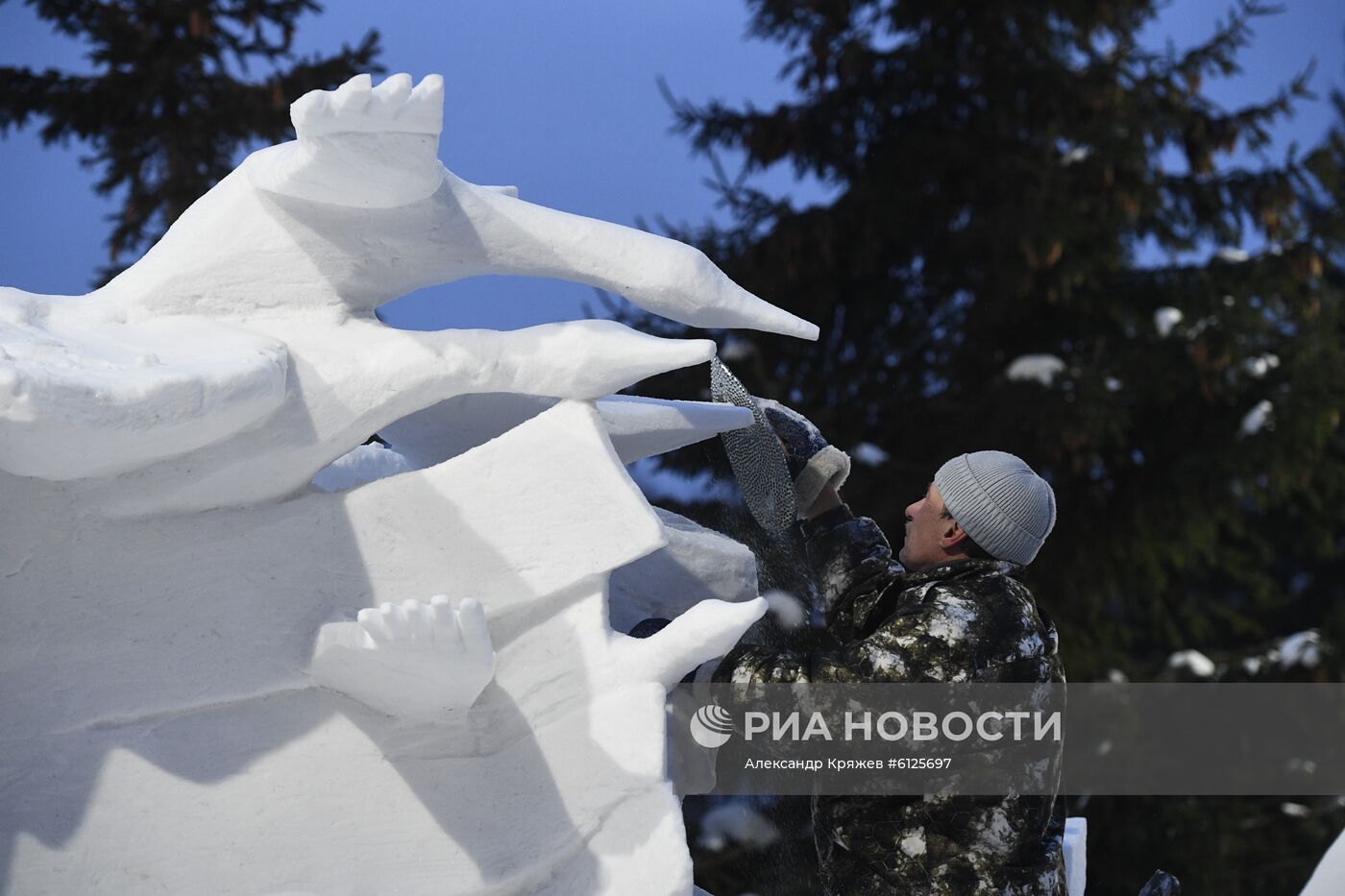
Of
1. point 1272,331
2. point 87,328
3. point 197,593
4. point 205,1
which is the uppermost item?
point 205,1

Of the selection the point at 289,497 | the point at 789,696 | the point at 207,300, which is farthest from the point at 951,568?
the point at 207,300

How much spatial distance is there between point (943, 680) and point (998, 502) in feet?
1.06

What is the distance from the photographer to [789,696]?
2.16 metres

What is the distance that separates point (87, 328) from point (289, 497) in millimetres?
392

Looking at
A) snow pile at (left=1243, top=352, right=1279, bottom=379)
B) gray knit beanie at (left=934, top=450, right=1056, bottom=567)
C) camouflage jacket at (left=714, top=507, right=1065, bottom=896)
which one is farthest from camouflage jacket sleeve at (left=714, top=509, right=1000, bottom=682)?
snow pile at (left=1243, top=352, right=1279, bottom=379)

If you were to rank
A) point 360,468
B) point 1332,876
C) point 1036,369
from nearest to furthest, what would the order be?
point 360,468 → point 1332,876 → point 1036,369

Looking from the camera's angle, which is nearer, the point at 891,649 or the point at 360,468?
the point at 891,649

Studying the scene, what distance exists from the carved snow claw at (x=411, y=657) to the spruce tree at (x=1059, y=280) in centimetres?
401

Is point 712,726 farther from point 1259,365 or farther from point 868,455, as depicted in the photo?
point 1259,365

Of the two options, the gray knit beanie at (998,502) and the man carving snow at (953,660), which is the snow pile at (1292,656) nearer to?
the man carving snow at (953,660)

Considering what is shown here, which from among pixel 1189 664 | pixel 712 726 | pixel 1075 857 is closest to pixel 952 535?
pixel 712 726

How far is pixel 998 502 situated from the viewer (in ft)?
7.38

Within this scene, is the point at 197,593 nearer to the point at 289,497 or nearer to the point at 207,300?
the point at 289,497

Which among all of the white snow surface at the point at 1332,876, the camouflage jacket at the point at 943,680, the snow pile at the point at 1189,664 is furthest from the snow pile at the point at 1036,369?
the camouflage jacket at the point at 943,680
